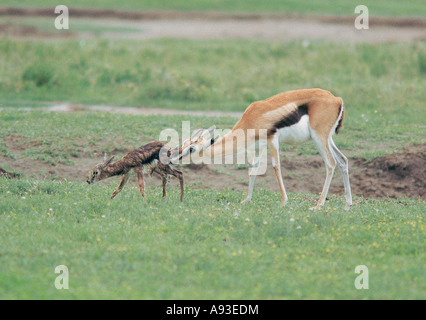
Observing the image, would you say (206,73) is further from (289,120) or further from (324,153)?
(324,153)

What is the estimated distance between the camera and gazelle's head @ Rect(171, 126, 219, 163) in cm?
942

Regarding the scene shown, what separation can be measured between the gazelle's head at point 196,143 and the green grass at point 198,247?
0.78m

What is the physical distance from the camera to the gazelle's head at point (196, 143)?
30.9ft

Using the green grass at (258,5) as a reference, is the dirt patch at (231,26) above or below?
below

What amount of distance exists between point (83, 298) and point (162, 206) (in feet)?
9.92

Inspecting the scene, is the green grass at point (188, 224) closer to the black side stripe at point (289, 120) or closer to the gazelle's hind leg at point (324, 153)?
the gazelle's hind leg at point (324, 153)

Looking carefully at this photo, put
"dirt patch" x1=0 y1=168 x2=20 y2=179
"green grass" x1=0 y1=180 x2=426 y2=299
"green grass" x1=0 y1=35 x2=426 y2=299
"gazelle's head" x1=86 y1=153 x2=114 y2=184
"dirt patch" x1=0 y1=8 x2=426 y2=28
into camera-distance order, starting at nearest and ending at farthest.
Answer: "green grass" x1=0 y1=180 x2=426 y2=299
"green grass" x1=0 y1=35 x2=426 y2=299
"gazelle's head" x1=86 y1=153 x2=114 y2=184
"dirt patch" x1=0 y1=168 x2=20 y2=179
"dirt patch" x1=0 y1=8 x2=426 y2=28

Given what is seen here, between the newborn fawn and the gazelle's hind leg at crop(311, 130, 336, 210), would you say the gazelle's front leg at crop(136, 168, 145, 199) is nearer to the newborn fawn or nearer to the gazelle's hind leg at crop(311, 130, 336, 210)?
the newborn fawn

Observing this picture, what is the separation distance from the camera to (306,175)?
12281 millimetres

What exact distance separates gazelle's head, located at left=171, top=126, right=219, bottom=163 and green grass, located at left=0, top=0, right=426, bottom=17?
28313 millimetres

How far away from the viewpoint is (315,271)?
284 inches

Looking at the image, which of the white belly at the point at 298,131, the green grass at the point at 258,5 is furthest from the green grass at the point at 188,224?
the green grass at the point at 258,5

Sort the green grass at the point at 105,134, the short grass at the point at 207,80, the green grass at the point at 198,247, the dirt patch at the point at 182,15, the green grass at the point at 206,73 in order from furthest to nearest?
1. the dirt patch at the point at 182,15
2. the green grass at the point at 206,73
3. the short grass at the point at 207,80
4. the green grass at the point at 105,134
5. the green grass at the point at 198,247

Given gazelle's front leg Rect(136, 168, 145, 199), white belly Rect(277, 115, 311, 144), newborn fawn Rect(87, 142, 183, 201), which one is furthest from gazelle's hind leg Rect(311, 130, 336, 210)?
gazelle's front leg Rect(136, 168, 145, 199)
